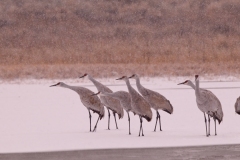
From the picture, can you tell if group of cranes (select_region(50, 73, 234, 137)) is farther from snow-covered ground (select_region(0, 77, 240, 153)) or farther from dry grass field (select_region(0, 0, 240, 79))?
dry grass field (select_region(0, 0, 240, 79))

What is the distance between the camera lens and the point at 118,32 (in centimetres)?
3981

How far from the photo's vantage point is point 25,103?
605 inches

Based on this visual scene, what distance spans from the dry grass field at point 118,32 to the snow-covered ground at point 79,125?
15.8 metres

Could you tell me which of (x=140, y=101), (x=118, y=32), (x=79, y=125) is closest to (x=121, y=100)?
(x=140, y=101)

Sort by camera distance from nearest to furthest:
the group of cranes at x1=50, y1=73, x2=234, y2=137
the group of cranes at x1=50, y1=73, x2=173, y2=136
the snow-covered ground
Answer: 1. the snow-covered ground
2. the group of cranes at x1=50, y1=73, x2=234, y2=137
3. the group of cranes at x1=50, y1=73, x2=173, y2=136

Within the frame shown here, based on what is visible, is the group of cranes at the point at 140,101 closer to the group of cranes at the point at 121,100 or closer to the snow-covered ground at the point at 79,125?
the group of cranes at the point at 121,100

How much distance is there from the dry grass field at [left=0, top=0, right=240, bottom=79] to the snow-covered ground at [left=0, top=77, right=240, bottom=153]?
15.8 metres

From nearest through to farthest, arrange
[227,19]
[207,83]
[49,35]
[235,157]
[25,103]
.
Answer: [235,157]
[25,103]
[207,83]
[49,35]
[227,19]

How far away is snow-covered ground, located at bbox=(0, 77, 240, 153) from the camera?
9.48 metres

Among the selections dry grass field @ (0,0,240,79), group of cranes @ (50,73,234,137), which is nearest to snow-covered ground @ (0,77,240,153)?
group of cranes @ (50,73,234,137)

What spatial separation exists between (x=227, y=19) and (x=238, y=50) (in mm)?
4909

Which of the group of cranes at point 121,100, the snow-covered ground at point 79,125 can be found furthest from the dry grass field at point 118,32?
the group of cranes at point 121,100

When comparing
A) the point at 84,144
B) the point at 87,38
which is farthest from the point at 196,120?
the point at 87,38

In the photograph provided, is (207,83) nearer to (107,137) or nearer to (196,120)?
(196,120)
